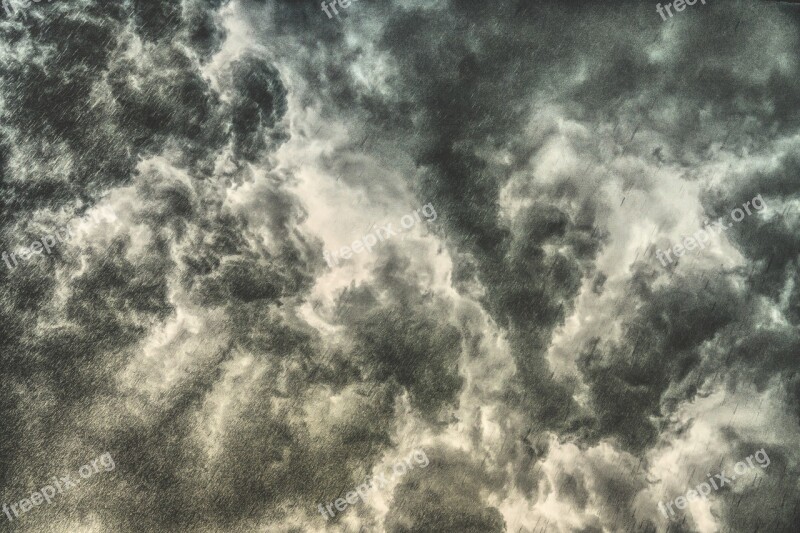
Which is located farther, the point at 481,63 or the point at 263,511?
the point at 481,63

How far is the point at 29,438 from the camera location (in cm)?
1062

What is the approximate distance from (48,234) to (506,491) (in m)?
12.1

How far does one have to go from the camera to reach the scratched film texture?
10.8m

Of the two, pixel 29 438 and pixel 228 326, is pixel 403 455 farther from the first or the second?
pixel 29 438

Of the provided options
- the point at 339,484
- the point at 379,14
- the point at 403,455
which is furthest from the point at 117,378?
the point at 379,14

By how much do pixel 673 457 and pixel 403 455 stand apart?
247 inches

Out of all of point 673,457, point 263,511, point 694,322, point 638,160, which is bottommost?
point 263,511

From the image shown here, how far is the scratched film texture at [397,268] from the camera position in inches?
424

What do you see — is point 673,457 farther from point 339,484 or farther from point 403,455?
point 339,484

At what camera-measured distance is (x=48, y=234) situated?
10852mm

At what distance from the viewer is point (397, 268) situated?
36.7 ft

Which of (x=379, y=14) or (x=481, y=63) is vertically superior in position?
(x=379, y=14)

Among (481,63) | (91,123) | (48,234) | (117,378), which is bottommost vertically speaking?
(117,378)

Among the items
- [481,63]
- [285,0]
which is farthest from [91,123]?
[481,63]
